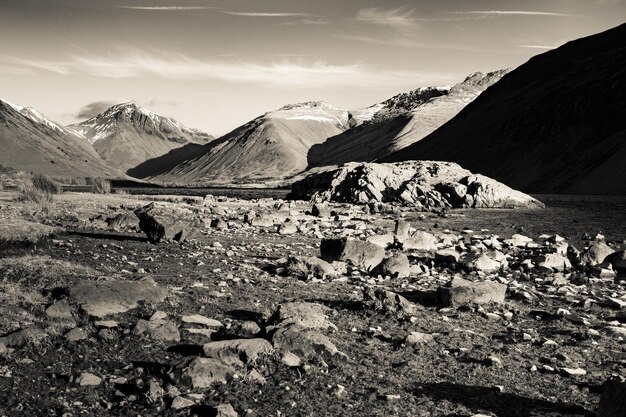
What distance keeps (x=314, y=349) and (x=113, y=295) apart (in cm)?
454

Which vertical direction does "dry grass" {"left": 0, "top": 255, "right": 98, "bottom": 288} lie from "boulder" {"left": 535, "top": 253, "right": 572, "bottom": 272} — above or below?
below

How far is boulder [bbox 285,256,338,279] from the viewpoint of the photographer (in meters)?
14.5

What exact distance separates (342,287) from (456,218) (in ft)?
80.4

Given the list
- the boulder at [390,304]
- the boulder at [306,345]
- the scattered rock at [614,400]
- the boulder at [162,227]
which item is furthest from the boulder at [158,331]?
the boulder at [162,227]

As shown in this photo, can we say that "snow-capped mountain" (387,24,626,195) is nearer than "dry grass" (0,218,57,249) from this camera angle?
No

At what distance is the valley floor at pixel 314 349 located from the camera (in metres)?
6.99

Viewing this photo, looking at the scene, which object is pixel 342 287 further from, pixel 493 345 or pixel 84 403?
pixel 84 403

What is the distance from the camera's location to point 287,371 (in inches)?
308

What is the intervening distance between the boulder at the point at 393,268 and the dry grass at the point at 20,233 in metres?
Result: 11.2

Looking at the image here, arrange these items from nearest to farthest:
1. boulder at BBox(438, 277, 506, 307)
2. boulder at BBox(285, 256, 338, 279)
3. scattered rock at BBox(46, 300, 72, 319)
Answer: scattered rock at BBox(46, 300, 72, 319) < boulder at BBox(438, 277, 506, 307) < boulder at BBox(285, 256, 338, 279)

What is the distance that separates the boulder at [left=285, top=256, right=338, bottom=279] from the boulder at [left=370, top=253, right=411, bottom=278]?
127 cm

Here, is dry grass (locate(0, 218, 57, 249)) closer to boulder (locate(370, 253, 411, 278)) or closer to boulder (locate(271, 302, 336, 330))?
boulder (locate(370, 253, 411, 278))

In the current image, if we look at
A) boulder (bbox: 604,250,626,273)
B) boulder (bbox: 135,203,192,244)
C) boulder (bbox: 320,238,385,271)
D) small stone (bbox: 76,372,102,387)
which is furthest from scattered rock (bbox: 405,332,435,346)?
boulder (bbox: 135,203,192,244)

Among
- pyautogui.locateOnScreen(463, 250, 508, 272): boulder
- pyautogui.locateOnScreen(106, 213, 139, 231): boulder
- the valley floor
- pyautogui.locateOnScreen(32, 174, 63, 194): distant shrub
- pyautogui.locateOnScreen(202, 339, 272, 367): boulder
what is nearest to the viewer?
the valley floor
